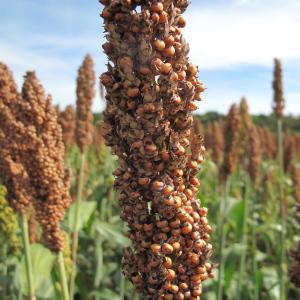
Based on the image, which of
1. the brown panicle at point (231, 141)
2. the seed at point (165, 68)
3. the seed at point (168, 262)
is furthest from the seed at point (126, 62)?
the brown panicle at point (231, 141)

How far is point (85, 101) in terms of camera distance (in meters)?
6.43

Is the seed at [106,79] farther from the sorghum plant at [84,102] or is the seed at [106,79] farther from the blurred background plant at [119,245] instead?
the sorghum plant at [84,102]

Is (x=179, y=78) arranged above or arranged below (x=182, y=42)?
below

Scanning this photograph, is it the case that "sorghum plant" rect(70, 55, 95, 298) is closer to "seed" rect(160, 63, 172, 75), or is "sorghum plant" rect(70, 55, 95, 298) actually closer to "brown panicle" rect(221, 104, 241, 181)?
"brown panicle" rect(221, 104, 241, 181)

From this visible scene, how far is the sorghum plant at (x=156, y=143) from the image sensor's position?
167 centimetres

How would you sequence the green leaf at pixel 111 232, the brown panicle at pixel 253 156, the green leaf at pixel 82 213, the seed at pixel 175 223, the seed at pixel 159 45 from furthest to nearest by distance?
the brown panicle at pixel 253 156
the green leaf at pixel 111 232
the green leaf at pixel 82 213
the seed at pixel 175 223
the seed at pixel 159 45

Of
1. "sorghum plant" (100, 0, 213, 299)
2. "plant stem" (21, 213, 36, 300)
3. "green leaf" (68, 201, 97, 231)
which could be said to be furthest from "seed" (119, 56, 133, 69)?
"green leaf" (68, 201, 97, 231)

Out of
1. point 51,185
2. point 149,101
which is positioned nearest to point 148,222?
point 149,101

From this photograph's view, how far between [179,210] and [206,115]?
5834 cm

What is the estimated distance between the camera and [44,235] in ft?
11.8

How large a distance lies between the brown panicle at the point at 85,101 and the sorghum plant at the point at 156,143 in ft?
15.1

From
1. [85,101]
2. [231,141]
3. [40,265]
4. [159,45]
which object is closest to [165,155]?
[159,45]

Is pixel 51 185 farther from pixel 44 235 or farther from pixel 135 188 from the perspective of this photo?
pixel 135 188

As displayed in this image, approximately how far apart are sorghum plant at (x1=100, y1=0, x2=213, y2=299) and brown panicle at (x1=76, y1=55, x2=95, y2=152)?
4607 mm
